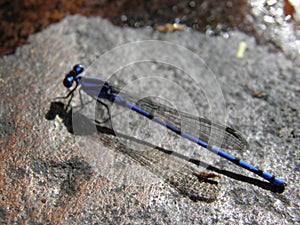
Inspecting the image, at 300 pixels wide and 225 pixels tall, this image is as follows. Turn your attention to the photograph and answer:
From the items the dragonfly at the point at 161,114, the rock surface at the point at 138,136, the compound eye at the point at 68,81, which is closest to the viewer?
the rock surface at the point at 138,136

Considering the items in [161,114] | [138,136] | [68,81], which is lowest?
[138,136]

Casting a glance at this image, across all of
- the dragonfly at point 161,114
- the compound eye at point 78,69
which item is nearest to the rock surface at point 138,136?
the dragonfly at point 161,114

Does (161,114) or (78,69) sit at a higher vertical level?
(78,69)

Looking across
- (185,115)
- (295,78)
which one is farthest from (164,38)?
(295,78)

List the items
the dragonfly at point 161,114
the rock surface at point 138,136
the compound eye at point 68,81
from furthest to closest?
the compound eye at point 68,81, the dragonfly at point 161,114, the rock surface at point 138,136

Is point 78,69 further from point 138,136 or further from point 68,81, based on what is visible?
point 138,136

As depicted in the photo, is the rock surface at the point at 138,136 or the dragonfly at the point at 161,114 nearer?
the rock surface at the point at 138,136

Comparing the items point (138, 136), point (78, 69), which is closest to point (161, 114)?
point (138, 136)

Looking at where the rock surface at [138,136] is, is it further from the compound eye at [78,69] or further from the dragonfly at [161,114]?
the compound eye at [78,69]

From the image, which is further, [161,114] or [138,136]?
[161,114]
